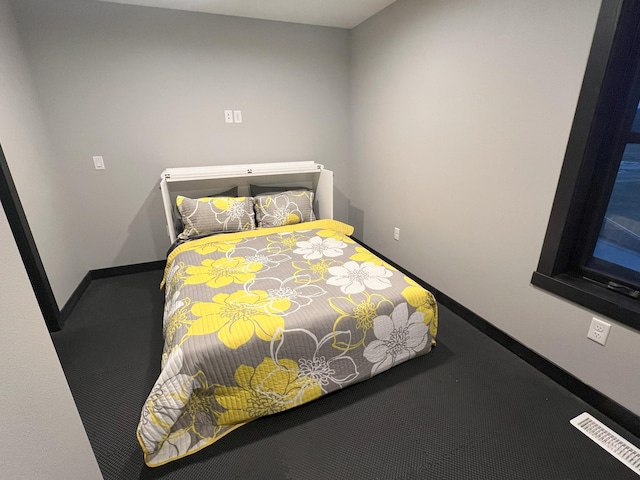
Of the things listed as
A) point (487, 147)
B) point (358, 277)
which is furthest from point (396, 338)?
point (487, 147)

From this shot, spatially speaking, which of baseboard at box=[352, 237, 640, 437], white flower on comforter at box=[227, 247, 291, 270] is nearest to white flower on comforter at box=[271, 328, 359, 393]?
white flower on comforter at box=[227, 247, 291, 270]

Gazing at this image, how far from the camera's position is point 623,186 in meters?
1.40

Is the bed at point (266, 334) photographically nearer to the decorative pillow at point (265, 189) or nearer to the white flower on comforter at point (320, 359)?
the white flower on comforter at point (320, 359)

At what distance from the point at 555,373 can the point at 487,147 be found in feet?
4.21

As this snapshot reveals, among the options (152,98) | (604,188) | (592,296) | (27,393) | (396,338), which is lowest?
(396,338)

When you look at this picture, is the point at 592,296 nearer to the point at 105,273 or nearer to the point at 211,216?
the point at 211,216

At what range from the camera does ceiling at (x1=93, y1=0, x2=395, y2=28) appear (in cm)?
229

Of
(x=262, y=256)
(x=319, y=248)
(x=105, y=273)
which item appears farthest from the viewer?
(x=105, y=273)

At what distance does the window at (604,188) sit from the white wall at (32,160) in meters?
3.05

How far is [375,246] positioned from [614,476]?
2.20 m

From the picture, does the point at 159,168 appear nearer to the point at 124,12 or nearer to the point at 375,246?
the point at 124,12

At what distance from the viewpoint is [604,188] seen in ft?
4.76

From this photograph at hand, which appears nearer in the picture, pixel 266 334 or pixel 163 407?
pixel 163 407

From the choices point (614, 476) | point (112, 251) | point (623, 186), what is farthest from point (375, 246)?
point (112, 251)
